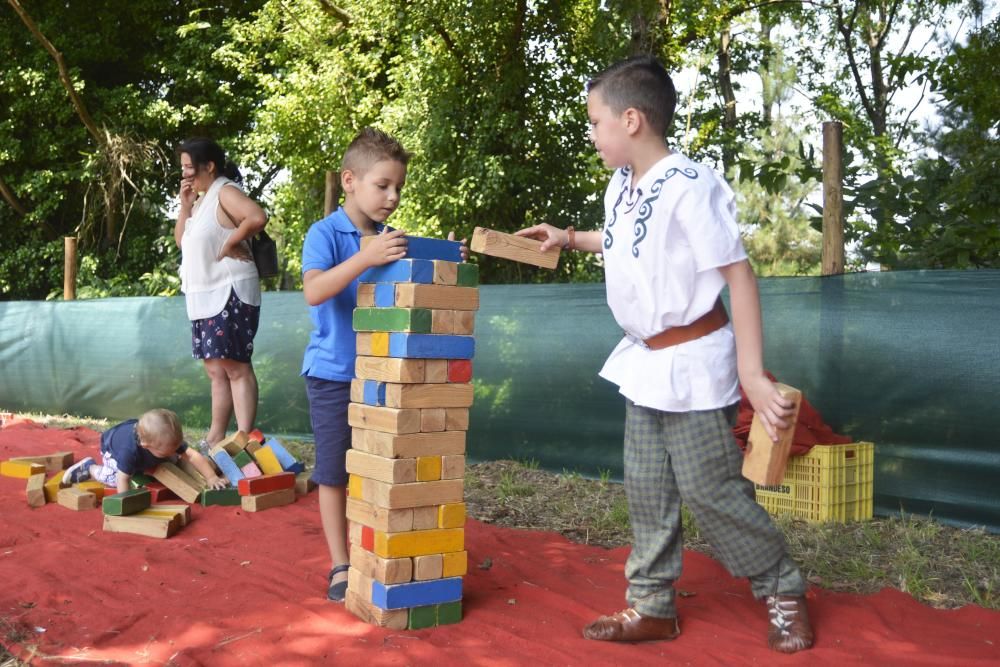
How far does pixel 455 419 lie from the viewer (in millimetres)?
2848

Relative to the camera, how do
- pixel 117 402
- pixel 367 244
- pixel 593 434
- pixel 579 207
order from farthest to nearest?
pixel 579 207, pixel 117 402, pixel 593 434, pixel 367 244

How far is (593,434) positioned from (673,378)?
3.13m

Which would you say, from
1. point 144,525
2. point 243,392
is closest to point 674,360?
point 144,525

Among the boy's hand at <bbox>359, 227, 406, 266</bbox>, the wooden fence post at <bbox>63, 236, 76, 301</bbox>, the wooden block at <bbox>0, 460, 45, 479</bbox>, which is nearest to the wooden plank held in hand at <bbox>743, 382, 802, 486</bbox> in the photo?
the boy's hand at <bbox>359, 227, 406, 266</bbox>

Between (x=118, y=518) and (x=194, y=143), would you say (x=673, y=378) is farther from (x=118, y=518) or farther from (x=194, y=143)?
(x=194, y=143)

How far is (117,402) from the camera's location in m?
8.21

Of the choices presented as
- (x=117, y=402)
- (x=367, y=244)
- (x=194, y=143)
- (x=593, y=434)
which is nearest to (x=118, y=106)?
(x=117, y=402)

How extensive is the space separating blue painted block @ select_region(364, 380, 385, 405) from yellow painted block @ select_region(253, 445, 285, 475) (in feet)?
7.38

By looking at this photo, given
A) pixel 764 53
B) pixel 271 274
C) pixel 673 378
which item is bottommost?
pixel 673 378

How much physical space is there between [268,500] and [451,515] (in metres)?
2.07

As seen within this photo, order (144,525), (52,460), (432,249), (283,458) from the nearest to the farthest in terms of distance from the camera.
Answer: (432,249) → (144,525) → (283,458) → (52,460)

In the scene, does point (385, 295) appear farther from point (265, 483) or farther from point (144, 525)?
point (265, 483)

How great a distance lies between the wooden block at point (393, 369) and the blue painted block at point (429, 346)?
0.02 m

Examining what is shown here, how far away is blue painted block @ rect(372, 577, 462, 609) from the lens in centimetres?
271
